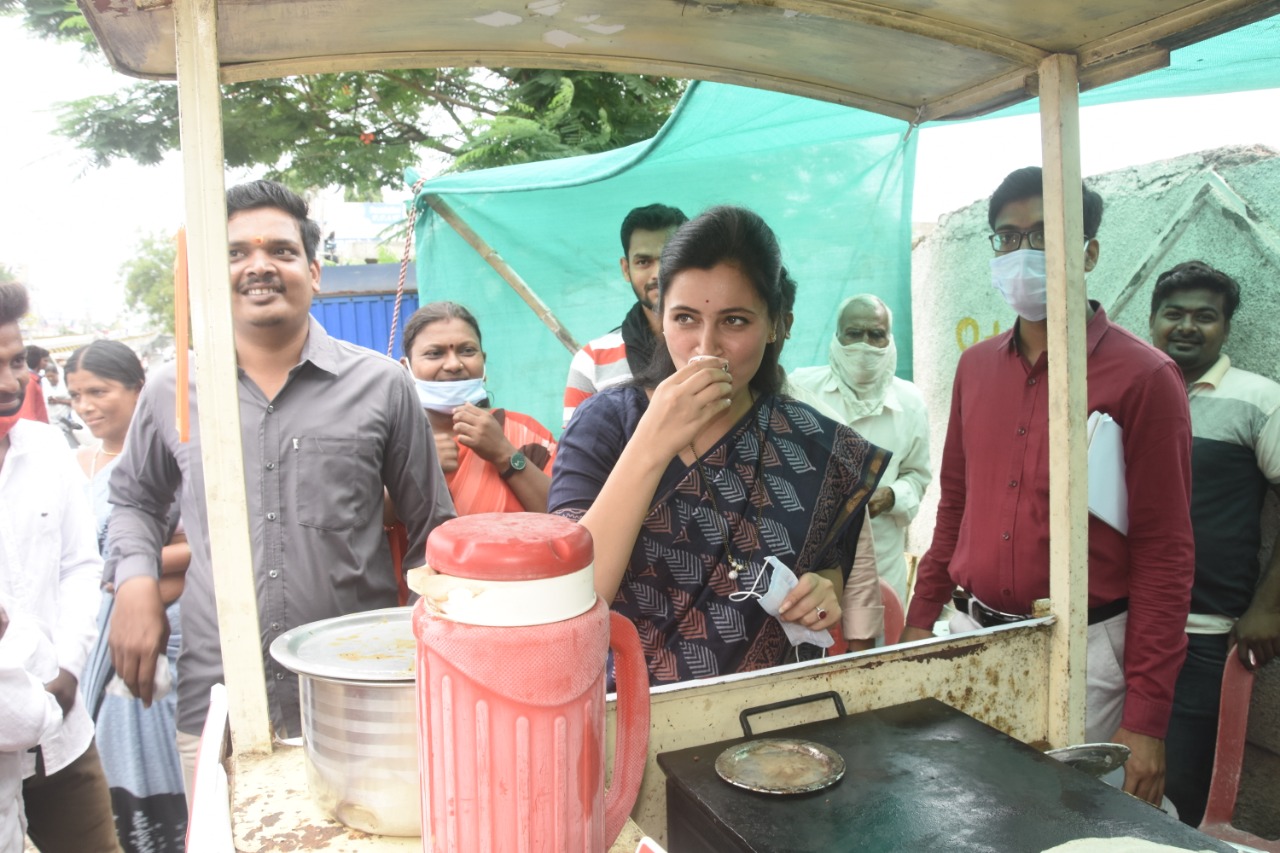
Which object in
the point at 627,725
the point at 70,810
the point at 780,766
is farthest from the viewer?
the point at 70,810

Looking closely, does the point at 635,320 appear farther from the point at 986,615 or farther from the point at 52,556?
the point at 52,556

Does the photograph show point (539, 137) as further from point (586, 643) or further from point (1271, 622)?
point (586, 643)

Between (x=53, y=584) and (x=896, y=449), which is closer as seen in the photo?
(x=53, y=584)

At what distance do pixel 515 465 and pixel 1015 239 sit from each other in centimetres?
163

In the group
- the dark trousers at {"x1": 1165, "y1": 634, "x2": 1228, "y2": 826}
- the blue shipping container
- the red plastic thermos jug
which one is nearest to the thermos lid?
the red plastic thermos jug

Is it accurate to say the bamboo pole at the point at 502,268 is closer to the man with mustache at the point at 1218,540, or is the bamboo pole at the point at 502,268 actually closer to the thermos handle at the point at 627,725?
the man with mustache at the point at 1218,540

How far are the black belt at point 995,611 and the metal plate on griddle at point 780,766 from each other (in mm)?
869

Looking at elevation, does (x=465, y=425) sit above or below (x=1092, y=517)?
above

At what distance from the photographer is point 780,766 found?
117 cm

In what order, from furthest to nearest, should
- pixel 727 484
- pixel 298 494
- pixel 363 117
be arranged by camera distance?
pixel 363 117
pixel 298 494
pixel 727 484

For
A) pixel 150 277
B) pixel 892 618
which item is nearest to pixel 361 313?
pixel 892 618

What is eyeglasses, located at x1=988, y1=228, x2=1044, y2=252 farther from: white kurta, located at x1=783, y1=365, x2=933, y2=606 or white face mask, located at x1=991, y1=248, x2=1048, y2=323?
white kurta, located at x1=783, y1=365, x2=933, y2=606

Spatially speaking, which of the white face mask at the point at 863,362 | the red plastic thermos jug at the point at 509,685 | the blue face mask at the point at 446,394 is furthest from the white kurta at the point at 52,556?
the white face mask at the point at 863,362

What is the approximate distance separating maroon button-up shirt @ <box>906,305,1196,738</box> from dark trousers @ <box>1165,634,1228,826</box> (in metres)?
0.89
